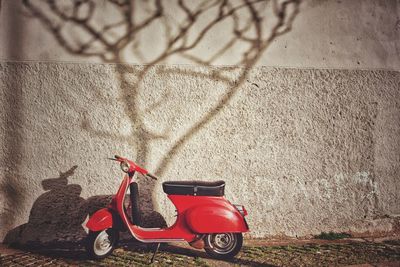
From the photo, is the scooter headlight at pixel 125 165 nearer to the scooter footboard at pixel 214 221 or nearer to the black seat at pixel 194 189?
the black seat at pixel 194 189

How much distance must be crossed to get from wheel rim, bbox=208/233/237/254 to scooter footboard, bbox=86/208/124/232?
1.08 m

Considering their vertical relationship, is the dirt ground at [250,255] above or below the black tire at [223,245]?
below

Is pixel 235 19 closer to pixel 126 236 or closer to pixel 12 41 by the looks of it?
pixel 12 41

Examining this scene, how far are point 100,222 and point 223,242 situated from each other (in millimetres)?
1406

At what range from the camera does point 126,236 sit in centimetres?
383

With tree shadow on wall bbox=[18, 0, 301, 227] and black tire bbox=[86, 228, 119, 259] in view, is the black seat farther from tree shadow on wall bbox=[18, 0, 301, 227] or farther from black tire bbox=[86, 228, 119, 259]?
black tire bbox=[86, 228, 119, 259]

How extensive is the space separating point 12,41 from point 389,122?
5288 mm

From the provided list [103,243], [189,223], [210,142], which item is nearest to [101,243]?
[103,243]

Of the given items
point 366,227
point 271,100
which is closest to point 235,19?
point 271,100

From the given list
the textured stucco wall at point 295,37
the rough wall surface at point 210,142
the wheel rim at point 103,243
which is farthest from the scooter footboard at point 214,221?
the textured stucco wall at point 295,37

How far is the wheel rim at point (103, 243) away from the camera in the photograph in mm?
3295

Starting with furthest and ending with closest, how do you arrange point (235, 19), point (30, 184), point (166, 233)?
point (235, 19) → point (30, 184) → point (166, 233)

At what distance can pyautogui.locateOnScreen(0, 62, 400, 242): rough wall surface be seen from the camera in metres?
3.81

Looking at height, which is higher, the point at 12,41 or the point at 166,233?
the point at 12,41
